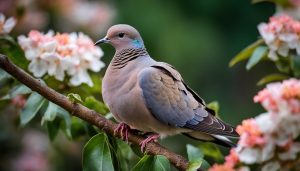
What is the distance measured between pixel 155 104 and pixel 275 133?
1.15 m

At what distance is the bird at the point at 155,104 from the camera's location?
3.08m

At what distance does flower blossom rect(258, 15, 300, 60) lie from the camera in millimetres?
3047

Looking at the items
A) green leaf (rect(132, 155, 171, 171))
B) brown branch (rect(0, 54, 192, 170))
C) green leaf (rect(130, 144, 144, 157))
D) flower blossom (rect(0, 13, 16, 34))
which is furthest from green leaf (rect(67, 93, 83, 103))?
flower blossom (rect(0, 13, 16, 34))

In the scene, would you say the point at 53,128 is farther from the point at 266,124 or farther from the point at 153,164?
the point at 266,124

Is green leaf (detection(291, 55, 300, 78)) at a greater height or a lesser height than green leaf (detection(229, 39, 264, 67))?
greater

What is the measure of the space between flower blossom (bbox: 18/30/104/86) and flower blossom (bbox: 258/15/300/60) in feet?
2.89

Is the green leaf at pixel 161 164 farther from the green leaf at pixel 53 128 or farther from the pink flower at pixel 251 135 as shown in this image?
the green leaf at pixel 53 128

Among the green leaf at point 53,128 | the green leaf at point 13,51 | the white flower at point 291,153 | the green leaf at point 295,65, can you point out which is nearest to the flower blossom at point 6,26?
the green leaf at point 13,51

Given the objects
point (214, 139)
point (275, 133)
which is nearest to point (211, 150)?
point (214, 139)

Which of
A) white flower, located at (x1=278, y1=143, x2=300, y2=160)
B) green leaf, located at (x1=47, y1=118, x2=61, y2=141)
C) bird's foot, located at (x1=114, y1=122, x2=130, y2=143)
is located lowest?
green leaf, located at (x1=47, y1=118, x2=61, y2=141)

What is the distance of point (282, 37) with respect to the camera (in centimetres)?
304

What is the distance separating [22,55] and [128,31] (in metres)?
0.55

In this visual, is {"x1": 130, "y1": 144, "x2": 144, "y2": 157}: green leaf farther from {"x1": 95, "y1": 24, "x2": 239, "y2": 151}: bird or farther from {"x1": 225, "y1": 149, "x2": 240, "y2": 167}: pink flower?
{"x1": 225, "y1": 149, "x2": 240, "y2": 167}: pink flower

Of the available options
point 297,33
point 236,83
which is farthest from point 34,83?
point 236,83
